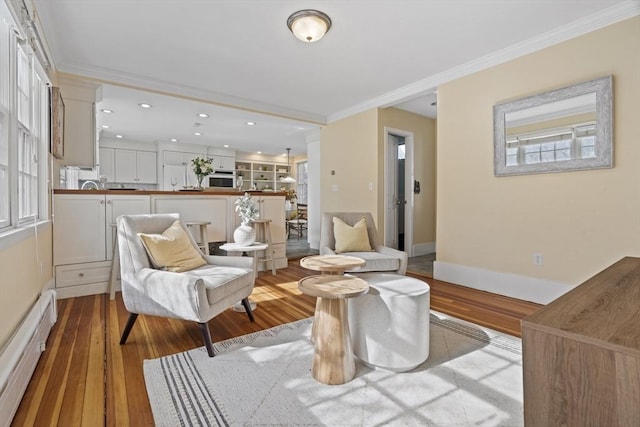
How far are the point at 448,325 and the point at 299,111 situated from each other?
4.06 metres

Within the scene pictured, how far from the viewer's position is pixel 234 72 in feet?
11.9

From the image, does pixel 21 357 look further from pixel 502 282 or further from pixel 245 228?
pixel 502 282

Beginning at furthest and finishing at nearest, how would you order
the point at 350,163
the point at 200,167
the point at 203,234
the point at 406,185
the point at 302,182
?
the point at 302,182 → the point at 406,185 → the point at 350,163 → the point at 200,167 → the point at 203,234

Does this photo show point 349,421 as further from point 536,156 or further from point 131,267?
point 536,156

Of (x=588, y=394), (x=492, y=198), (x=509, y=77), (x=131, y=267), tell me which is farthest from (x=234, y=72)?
(x=588, y=394)

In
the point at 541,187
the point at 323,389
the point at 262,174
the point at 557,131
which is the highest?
the point at 262,174

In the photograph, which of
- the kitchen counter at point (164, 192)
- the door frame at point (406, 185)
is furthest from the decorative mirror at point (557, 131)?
the kitchen counter at point (164, 192)

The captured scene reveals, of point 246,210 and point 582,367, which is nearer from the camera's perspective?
point 582,367

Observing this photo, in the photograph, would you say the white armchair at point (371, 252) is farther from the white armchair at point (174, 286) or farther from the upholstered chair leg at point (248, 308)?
the white armchair at point (174, 286)

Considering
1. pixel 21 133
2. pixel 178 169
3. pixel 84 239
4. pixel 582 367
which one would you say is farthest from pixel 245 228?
pixel 178 169

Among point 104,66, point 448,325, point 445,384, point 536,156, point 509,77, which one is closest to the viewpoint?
point 445,384

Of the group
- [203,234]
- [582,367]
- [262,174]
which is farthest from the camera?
[262,174]

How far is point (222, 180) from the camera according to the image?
8.35 m

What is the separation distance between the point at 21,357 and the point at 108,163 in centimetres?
658
